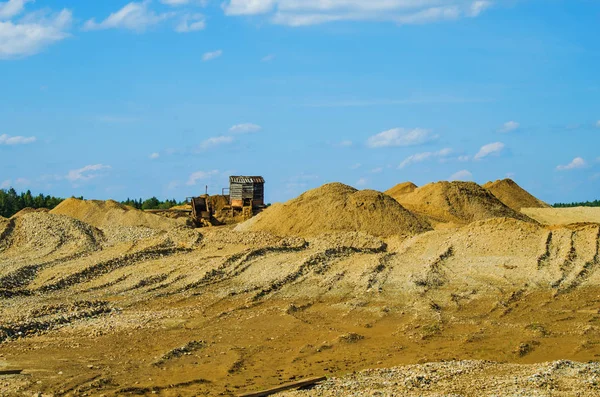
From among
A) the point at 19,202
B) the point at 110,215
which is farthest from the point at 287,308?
the point at 19,202

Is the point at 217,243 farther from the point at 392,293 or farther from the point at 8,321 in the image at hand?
the point at 8,321

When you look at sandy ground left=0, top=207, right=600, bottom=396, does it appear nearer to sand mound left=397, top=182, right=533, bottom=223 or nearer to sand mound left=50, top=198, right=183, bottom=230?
sand mound left=50, top=198, right=183, bottom=230

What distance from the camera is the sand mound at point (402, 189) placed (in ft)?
172

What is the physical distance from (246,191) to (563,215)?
62.5 feet

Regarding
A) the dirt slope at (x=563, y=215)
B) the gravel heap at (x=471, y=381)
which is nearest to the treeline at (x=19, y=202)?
the dirt slope at (x=563, y=215)

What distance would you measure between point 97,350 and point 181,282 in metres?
7.39

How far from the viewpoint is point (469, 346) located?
13.6 m

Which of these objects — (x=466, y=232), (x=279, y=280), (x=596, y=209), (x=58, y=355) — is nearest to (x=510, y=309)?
(x=279, y=280)

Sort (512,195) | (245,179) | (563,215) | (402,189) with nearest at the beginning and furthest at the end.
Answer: (245,179)
(563,215)
(402,189)
(512,195)

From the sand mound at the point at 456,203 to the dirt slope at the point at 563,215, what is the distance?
3171mm

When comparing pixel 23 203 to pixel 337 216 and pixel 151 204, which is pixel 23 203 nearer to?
pixel 151 204

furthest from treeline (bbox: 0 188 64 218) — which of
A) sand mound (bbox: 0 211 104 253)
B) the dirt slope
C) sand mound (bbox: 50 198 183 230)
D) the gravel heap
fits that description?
the gravel heap

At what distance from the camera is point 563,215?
4747cm

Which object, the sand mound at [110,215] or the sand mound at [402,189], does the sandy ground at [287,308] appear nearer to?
the sand mound at [110,215]
